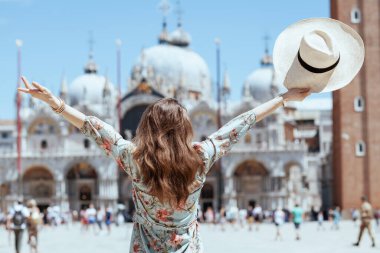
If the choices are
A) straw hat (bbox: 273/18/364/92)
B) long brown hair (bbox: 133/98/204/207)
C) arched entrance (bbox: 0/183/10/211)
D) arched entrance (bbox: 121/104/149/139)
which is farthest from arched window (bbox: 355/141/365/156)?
long brown hair (bbox: 133/98/204/207)

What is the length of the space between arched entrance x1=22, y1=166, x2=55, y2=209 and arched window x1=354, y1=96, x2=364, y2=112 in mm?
28338

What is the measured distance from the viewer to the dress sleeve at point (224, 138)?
4.04 m

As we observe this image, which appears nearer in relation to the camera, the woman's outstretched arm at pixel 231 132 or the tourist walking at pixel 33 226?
the woman's outstretched arm at pixel 231 132

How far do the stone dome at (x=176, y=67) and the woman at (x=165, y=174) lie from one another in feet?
224

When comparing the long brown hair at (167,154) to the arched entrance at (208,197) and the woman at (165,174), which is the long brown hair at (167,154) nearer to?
the woman at (165,174)

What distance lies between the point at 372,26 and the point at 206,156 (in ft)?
136

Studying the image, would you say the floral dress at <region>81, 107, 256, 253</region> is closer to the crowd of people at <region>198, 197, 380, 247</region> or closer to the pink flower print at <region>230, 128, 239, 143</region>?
the pink flower print at <region>230, 128, 239, 143</region>

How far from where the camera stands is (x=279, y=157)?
59531mm

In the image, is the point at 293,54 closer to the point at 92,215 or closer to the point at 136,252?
the point at 136,252

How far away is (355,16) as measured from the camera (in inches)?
1740

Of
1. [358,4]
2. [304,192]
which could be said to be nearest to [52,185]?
[304,192]

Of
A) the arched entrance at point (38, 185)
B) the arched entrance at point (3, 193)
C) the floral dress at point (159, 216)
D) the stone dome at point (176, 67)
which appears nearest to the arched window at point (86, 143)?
the arched entrance at point (38, 185)

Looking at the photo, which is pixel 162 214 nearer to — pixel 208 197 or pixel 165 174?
pixel 165 174

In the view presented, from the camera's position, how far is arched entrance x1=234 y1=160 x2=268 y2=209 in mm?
60469
